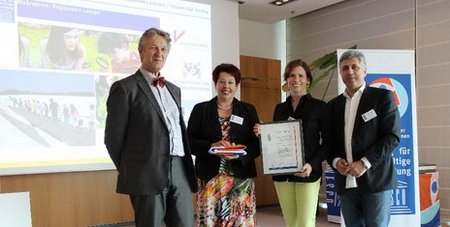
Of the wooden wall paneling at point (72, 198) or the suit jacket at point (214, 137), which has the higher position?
the suit jacket at point (214, 137)

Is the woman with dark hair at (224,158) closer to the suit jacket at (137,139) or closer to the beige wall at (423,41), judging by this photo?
the suit jacket at (137,139)

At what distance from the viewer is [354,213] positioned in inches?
90.3

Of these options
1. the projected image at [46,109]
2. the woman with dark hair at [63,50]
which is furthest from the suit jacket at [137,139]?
the woman with dark hair at [63,50]

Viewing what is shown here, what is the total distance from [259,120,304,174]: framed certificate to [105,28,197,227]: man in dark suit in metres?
0.57

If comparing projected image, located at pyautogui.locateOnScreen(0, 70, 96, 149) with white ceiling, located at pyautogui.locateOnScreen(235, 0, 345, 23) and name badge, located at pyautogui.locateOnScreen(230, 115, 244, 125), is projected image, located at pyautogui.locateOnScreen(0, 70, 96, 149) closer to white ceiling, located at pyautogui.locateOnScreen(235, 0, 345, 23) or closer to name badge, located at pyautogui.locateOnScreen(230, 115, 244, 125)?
name badge, located at pyautogui.locateOnScreen(230, 115, 244, 125)

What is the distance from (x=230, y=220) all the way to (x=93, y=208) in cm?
253

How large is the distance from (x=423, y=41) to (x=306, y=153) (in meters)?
3.25

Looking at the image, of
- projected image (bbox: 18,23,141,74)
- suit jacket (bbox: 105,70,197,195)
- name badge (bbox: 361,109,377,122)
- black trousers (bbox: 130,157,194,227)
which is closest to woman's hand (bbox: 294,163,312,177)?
name badge (bbox: 361,109,377,122)

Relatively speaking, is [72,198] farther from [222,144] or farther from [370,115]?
[370,115]

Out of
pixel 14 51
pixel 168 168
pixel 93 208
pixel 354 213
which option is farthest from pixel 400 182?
pixel 14 51

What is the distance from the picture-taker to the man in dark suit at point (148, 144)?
190cm

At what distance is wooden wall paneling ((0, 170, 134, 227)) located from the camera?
403 centimetres

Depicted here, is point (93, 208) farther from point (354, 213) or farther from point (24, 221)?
point (24, 221)

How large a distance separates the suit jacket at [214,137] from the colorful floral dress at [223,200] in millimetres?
32
